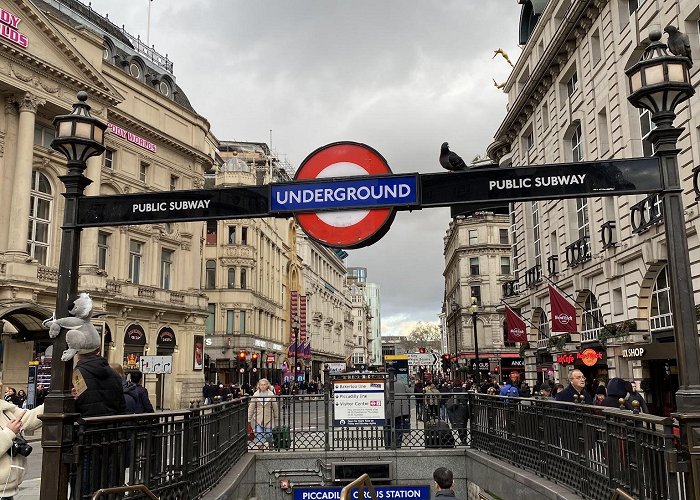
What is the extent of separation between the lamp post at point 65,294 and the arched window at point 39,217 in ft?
90.5

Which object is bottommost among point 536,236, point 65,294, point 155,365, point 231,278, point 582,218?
point 155,365

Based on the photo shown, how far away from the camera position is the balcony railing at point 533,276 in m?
34.2

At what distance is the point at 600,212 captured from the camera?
24484 millimetres

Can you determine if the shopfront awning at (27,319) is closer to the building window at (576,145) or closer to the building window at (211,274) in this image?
the building window at (576,145)

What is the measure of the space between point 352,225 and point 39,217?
30.9 m

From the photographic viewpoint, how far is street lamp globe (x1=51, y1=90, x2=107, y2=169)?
6.51m

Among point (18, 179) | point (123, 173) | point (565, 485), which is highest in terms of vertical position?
point (123, 173)

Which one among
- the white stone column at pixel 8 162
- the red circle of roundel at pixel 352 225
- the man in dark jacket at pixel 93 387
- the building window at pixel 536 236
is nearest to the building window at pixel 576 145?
the building window at pixel 536 236

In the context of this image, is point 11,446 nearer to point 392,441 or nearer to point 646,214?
point 392,441

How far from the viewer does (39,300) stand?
3042cm

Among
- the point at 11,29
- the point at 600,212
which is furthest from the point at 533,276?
the point at 11,29

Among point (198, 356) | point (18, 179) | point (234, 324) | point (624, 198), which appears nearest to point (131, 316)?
point (198, 356)

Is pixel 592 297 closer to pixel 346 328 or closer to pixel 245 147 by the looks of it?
pixel 245 147

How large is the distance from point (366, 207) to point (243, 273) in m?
54.4
